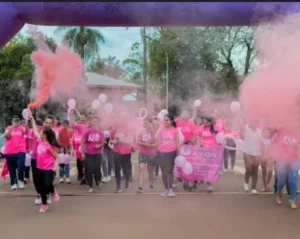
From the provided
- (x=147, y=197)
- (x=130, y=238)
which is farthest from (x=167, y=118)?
(x=130, y=238)

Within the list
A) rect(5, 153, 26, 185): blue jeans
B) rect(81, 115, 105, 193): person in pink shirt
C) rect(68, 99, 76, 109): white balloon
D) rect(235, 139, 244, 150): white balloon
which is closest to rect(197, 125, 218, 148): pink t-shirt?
rect(235, 139, 244, 150): white balloon

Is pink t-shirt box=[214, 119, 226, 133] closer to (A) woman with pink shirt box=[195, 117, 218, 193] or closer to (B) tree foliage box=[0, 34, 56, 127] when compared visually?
(A) woman with pink shirt box=[195, 117, 218, 193]

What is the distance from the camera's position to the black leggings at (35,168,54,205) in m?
6.09

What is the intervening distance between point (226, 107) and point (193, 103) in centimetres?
56

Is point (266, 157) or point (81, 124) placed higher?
point (81, 124)

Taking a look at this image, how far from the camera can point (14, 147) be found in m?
7.74

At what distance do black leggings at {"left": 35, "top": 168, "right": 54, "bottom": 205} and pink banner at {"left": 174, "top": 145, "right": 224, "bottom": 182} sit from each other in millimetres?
2272

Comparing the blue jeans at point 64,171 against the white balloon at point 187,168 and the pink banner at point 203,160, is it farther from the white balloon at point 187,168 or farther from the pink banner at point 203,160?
the white balloon at point 187,168

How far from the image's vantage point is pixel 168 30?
514cm

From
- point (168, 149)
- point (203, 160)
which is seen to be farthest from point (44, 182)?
point (203, 160)

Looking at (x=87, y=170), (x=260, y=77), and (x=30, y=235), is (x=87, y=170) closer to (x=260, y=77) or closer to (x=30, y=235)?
(x=30, y=235)

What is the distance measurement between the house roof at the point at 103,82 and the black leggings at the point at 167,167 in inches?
49.3

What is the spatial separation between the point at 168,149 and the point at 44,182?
1.93m

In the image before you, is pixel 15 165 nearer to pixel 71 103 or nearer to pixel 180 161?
pixel 71 103
